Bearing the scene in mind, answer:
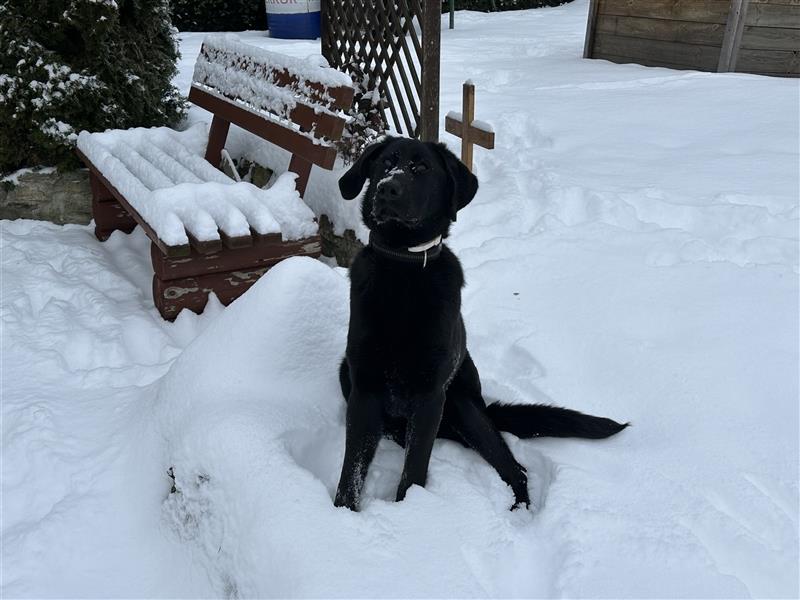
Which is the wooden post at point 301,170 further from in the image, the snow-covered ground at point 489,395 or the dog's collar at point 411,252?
the dog's collar at point 411,252

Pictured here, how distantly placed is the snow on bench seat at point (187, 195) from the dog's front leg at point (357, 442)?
1434mm

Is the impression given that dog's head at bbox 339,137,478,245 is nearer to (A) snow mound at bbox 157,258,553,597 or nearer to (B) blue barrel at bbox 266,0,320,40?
(A) snow mound at bbox 157,258,553,597

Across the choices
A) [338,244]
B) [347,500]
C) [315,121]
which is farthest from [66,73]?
[347,500]

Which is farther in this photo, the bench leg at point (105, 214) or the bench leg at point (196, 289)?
the bench leg at point (105, 214)

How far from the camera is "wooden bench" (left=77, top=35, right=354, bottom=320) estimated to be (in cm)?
325

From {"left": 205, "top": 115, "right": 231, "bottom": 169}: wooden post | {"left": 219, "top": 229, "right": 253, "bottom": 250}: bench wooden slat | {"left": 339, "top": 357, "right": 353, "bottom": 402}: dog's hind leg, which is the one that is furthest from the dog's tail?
{"left": 205, "top": 115, "right": 231, "bottom": 169}: wooden post

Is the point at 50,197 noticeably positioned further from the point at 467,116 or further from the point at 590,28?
the point at 590,28

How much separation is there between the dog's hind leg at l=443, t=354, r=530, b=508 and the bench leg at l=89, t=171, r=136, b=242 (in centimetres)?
298

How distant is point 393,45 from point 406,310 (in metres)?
3.14

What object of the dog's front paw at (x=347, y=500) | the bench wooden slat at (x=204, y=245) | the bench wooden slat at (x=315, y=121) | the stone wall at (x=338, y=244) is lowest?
the stone wall at (x=338, y=244)

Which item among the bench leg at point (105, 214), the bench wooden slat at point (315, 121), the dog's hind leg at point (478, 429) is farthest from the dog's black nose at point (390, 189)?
the bench leg at point (105, 214)

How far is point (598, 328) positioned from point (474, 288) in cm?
65

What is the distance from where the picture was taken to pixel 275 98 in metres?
3.90

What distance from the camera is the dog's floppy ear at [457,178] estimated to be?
2035 millimetres
